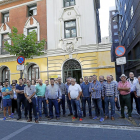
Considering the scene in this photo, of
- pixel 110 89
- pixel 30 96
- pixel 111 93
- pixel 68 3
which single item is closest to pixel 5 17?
pixel 68 3

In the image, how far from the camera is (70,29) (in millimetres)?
14391

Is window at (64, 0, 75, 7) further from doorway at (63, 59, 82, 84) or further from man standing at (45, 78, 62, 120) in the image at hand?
man standing at (45, 78, 62, 120)

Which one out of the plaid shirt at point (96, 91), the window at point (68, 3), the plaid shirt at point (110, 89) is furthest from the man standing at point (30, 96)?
the window at point (68, 3)

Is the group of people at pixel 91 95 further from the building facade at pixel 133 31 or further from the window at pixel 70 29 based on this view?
the building facade at pixel 133 31

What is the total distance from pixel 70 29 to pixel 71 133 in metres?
11.6

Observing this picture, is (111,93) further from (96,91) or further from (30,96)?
(30,96)

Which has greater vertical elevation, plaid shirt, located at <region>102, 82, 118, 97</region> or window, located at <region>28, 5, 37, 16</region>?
window, located at <region>28, 5, 37, 16</region>

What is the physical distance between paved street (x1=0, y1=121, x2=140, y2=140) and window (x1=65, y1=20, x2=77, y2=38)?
35.0 feet

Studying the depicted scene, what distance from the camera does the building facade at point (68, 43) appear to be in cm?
1330

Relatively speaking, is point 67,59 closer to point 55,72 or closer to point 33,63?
point 55,72

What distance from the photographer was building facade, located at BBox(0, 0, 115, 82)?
1330cm

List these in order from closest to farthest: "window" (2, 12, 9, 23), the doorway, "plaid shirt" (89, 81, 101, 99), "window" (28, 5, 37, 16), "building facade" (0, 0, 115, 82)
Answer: "plaid shirt" (89, 81, 101, 99) → "building facade" (0, 0, 115, 82) → the doorway → "window" (28, 5, 37, 16) → "window" (2, 12, 9, 23)

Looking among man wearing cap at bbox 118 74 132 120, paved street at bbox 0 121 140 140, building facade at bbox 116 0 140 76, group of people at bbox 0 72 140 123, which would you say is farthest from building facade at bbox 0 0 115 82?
paved street at bbox 0 121 140 140

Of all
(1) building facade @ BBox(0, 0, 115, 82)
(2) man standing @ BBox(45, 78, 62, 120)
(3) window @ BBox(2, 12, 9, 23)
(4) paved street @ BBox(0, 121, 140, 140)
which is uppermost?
(3) window @ BBox(2, 12, 9, 23)
